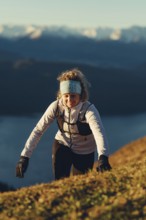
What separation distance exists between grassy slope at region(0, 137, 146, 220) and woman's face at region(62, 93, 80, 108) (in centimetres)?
178

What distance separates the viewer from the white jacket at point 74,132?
1009 centimetres

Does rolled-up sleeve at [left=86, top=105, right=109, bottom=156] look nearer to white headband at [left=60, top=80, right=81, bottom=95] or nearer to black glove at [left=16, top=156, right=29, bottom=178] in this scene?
white headband at [left=60, top=80, right=81, bottom=95]

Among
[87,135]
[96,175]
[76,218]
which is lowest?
[76,218]

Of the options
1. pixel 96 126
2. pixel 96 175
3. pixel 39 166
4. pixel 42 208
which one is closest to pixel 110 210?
pixel 42 208

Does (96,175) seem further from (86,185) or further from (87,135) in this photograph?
(87,135)

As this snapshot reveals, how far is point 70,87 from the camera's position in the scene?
1014 cm

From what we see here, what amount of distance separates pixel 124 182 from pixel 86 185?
2.44 feet

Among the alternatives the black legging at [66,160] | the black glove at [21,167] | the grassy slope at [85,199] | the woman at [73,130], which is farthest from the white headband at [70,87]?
the grassy slope at [85,199]

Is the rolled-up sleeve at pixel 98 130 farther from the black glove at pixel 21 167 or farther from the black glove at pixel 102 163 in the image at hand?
the black glove at pixel 21 167

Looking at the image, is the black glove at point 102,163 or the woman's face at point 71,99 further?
the woman's face at point 71,99

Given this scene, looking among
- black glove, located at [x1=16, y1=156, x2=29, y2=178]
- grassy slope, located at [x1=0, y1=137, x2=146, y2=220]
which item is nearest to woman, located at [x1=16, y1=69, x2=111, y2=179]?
black glove, located at [x1=16, y1=156, x2=29, y2=178]

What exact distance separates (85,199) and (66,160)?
3498 mm

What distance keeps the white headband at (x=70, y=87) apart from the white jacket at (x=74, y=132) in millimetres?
393

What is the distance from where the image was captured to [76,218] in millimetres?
6926
